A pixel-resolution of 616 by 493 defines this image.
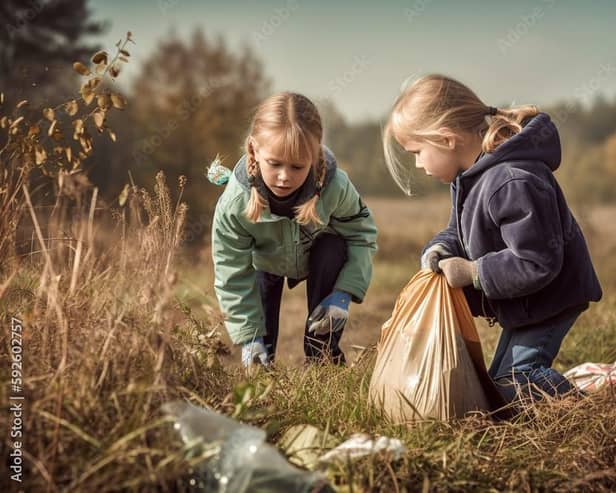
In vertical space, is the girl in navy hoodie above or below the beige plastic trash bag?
above

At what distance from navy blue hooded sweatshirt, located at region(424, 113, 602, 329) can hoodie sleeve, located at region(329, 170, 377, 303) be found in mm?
560

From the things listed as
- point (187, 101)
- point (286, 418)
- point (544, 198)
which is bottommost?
point (286, 418)

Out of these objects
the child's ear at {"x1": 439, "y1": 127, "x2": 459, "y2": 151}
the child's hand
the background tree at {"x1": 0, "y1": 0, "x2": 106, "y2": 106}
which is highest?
the background tree at {"x1": 0, "y1": 0, "x2": 106, "y2": 106}

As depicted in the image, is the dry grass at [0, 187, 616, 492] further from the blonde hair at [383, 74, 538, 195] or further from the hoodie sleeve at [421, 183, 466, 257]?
the blonde hair at [383, 74, 538, 195]

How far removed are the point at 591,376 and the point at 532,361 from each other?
459mm

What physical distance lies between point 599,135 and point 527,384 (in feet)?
128

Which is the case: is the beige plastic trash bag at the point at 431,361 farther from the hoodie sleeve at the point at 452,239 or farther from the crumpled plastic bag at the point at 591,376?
the crumpled plastic bag at the point at 591,376

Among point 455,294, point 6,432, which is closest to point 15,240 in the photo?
point 6,432

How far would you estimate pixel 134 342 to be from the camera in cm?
208

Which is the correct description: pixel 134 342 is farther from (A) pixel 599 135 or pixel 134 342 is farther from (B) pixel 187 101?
(A) pixel 599 135

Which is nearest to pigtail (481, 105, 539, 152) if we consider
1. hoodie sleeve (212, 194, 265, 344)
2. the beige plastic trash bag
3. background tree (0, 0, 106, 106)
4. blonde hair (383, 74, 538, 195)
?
blonde hair (383, 74, 538, 195)

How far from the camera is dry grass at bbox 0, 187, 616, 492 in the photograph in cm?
182

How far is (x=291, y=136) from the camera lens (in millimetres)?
2984

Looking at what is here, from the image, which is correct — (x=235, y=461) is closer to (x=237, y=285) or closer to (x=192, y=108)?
(x=237, y=285)
